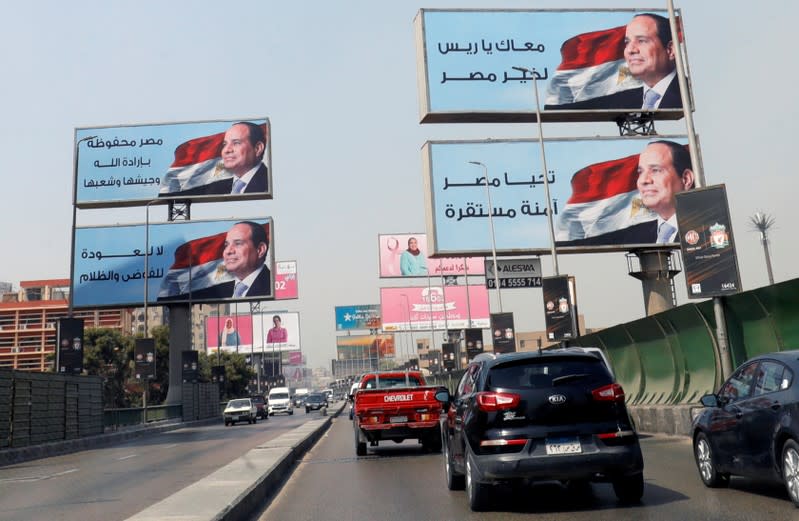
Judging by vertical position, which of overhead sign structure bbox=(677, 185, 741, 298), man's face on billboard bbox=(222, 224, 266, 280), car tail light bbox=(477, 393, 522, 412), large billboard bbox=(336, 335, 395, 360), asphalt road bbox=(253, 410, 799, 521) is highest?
man's face on billboard bbox=(222, 224, 266, 280)

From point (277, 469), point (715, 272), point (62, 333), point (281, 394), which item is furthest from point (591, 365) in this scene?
point (281, 394)

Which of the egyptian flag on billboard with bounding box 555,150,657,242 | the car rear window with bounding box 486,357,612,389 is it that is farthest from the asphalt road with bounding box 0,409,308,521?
the egyptian flag on billboard with bounding box 555,150,657,242

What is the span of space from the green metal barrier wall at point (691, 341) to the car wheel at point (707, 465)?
4607 mm

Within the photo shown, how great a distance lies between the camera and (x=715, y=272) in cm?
1614

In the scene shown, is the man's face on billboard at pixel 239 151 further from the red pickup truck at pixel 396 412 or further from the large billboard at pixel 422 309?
the red pickup truck at pixel 396 412

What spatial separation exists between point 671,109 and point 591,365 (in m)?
34.9

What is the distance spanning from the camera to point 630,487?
28.8 feet

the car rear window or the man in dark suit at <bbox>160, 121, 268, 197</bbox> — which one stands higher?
the man in dark suit at <bbox>160, 121, 268, 197</bbox>

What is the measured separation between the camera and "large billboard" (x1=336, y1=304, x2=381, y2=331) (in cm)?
10931

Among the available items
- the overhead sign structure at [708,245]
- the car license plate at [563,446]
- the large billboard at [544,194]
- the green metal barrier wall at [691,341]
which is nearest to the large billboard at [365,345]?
the large billboard at [544,194]

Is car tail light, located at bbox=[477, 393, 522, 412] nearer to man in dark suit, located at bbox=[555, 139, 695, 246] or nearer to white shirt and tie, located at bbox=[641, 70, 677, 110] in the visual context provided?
man in dark suit, located at bbox=[555, 139, 695, 246]

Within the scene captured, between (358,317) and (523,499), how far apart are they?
101638 mm

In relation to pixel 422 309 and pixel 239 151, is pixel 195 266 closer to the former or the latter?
pixel 239 151

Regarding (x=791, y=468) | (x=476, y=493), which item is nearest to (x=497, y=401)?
(x=476, y=493)
